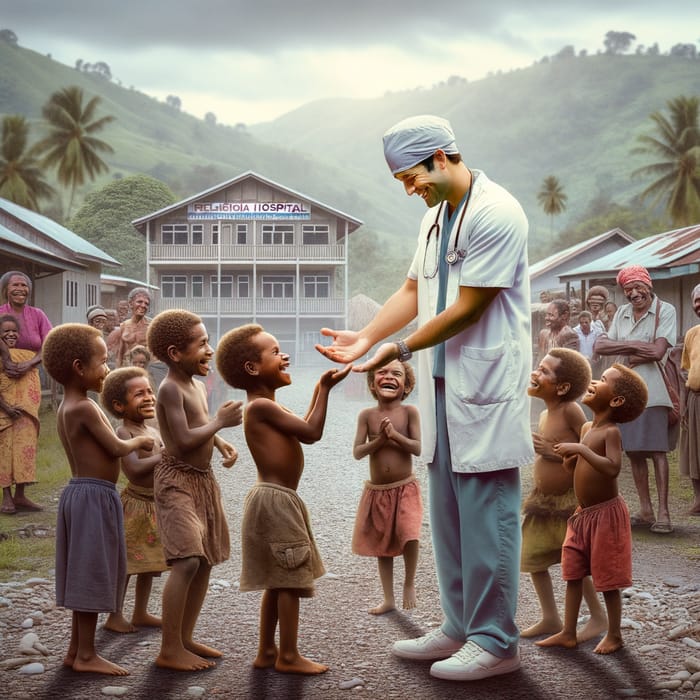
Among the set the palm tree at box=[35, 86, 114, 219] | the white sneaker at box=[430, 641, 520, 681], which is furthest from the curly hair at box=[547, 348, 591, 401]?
the palm tree at box=[35, 86, 114, 219]

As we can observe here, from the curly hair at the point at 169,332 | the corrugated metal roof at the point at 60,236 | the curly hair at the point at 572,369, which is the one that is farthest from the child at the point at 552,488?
the corrugated metal roof at the point at 60,236

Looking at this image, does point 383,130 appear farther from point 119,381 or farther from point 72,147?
point 72,147

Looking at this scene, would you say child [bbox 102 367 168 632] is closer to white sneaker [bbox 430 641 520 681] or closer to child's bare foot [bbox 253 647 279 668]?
child's bare foot [bbox 253 647 279 668]

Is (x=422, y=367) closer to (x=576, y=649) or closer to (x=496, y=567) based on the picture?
(x=496, y=567)

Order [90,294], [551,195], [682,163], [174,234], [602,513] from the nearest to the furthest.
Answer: [602,513] < [90,294] < [174,234] < [682,163] < [551,195]

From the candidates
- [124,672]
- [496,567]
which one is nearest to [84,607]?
[124,672]

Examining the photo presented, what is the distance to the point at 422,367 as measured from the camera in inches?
137

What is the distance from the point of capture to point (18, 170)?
2439 centimetres

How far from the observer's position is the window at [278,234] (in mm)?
17344

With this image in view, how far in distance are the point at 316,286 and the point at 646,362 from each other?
12.8 meters

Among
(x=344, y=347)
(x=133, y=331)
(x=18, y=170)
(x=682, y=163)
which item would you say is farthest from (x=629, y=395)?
(x=682, y=163)

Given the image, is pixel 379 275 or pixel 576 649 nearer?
pixel 576 649

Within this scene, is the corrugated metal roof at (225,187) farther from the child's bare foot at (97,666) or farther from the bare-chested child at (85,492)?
the child's bare foot at (97,666)

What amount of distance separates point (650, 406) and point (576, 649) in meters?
2.82
